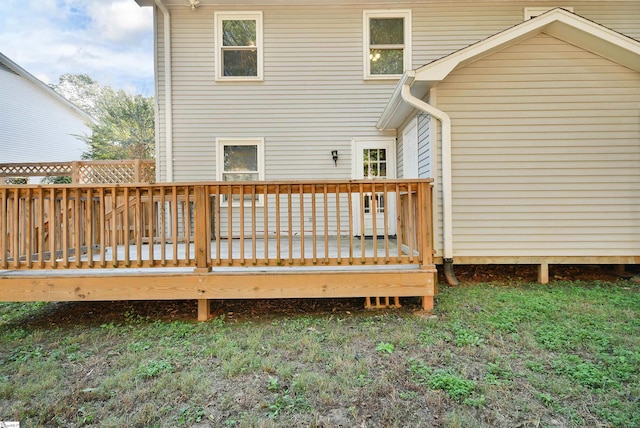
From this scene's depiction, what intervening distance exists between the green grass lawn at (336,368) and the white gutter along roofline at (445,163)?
109cm

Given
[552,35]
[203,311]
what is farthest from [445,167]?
[203,311]

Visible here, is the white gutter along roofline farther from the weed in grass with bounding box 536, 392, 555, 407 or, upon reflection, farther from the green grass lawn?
the weed in grass with bounding box 536, 392, 555, 407

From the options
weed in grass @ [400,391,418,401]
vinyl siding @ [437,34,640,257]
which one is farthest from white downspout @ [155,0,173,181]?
weed in grass @ [400,391,418,401]

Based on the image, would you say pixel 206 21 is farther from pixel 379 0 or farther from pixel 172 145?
pixel 379 0

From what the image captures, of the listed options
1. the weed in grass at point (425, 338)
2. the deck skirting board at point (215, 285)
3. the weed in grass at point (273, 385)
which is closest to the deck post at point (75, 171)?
the deck skirting board at point (215, 285)

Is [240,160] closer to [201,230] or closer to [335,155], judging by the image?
[335,155]

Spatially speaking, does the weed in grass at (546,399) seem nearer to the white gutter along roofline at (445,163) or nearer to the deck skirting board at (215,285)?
the deck skirting board at (215,285)

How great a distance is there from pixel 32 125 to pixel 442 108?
16.2 m

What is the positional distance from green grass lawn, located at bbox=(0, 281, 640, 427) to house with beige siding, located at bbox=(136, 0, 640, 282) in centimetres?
149

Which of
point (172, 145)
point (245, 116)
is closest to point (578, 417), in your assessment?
point (245, 116)

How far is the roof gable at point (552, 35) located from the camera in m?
4.16

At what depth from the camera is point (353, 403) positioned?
1.98 m

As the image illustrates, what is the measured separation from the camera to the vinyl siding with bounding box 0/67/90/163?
39.6 feet

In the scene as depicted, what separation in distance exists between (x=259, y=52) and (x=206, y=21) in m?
1.24
